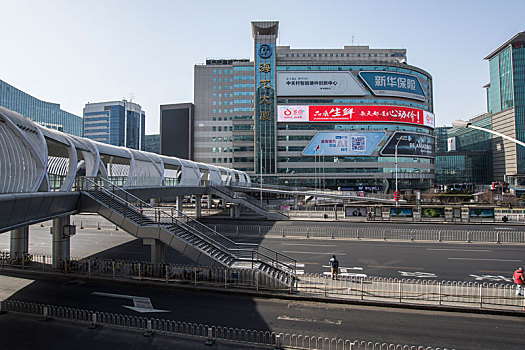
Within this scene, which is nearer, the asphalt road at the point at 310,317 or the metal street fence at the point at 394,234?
the asphalt road at the point at 310,317

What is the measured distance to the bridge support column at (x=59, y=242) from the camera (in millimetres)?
18922

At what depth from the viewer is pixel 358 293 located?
14.7 meters

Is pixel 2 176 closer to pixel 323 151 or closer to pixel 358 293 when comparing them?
pixel 358 293

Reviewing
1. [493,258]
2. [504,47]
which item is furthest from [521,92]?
[493,258]

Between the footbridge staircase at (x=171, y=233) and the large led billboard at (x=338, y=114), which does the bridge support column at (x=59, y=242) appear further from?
the large led billboard at (x=338, y=114)

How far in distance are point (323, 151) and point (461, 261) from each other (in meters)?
64.1

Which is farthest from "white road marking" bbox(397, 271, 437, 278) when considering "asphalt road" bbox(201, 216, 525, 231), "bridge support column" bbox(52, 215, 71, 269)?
"bridge support column" bbox(52, 215, 71, 269)

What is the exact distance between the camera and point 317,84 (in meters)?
84.3

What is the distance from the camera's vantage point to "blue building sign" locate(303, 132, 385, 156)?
276 ft

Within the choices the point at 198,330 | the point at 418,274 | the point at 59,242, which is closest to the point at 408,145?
the point at 418,274

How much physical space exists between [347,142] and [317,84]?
18.3 meters

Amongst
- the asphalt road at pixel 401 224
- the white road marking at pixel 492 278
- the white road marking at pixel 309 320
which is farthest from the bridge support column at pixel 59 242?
the white road marking at pixel 492 278

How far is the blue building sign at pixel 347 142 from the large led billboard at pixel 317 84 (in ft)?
38.2

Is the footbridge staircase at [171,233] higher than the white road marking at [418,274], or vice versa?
the footbridge staircase at [171,233]
